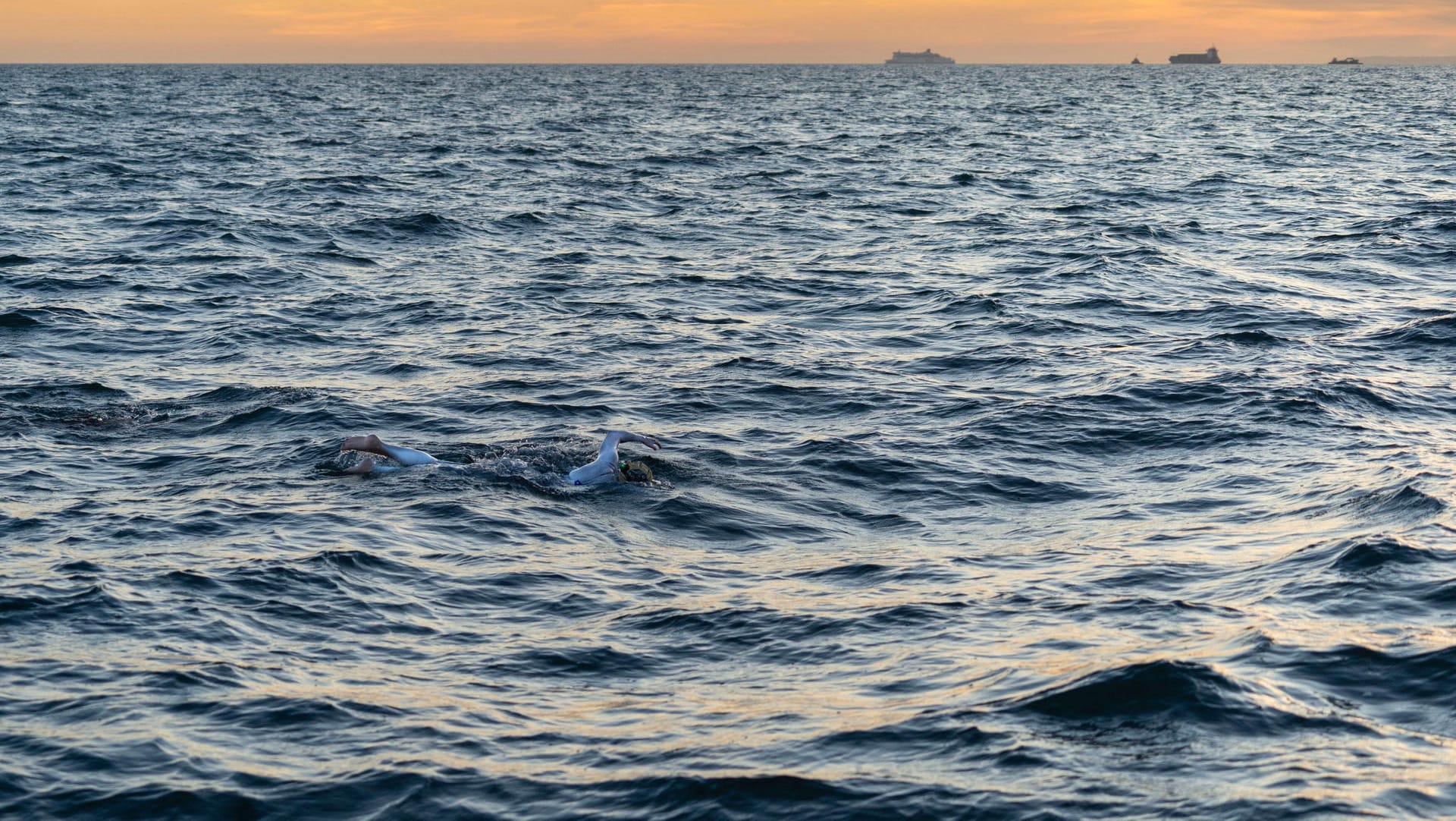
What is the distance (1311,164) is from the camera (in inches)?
2050

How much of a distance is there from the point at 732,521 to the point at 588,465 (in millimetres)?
1880

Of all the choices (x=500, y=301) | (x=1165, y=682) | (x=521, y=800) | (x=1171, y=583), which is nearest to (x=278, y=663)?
(x=521, y=800)

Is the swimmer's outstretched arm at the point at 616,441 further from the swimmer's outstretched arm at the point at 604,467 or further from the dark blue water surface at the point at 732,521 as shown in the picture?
the dark blue water surface at the point at 732,521

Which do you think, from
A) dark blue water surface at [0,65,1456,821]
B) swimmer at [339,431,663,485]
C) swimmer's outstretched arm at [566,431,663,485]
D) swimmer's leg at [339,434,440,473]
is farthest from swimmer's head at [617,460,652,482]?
swimmer's leg at [339,434,440,473]

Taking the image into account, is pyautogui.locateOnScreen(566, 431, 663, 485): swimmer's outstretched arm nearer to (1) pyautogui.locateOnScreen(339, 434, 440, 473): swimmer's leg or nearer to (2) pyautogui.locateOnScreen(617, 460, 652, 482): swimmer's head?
(2) pyautogui.locateOnScreen(617, 460, 652, 482): swimmer's head

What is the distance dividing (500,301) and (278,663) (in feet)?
52.3

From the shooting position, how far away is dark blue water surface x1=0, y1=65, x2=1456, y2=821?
8.87m

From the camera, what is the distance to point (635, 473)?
15242 mm

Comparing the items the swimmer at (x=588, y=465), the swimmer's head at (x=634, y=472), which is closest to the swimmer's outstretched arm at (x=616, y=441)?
the swimmer at (x=588, y=465)

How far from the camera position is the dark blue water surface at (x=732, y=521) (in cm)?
887

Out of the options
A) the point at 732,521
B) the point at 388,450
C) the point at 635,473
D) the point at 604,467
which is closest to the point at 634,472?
the point at 635,473

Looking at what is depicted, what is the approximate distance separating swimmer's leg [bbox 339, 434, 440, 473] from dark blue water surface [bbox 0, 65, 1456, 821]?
17 cm

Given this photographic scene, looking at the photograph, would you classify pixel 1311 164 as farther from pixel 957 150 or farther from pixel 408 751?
pixel 408 751

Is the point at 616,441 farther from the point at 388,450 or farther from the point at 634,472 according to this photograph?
the point at 388,450
